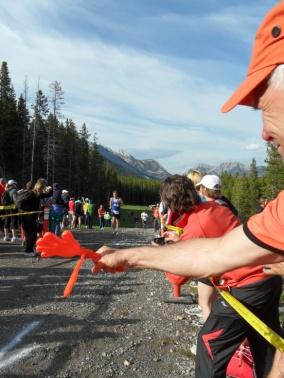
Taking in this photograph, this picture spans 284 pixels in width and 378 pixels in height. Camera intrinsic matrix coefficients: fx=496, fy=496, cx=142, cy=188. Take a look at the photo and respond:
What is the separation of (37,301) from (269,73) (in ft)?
24.4

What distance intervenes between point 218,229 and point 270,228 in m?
2.20

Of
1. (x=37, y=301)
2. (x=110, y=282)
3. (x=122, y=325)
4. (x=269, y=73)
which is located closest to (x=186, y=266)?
(x=269, y=73)

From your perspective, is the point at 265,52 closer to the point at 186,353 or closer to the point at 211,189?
the point at 211,189

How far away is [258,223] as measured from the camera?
1802 mm

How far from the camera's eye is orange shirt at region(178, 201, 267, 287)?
3783mm

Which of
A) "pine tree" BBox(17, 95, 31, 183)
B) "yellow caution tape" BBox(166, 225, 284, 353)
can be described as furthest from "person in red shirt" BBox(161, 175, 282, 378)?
"pine tree" BBox(17, 95, 31, 183)

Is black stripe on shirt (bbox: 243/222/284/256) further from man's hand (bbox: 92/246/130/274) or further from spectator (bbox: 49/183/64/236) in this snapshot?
spectator (bbox: 49/183/64/236)

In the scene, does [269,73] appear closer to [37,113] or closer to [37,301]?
[37,301]

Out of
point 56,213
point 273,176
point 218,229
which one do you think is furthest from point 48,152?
point 218,229

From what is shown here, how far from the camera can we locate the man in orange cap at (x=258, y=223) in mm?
1604

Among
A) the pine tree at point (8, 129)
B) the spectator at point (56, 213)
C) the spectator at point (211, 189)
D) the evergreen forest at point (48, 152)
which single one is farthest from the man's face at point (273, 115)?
the pine tree at point (8, 129)

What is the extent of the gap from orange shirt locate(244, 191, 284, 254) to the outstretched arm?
1.5 inches

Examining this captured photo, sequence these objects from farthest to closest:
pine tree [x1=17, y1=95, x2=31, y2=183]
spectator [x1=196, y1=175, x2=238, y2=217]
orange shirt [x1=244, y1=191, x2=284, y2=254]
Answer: pine tree [x1=17, y1=95, x2=31, y2=183] < spectator [x1=196, y1=175, x2=238, y2=217] < orange shirt [x1=244, y1=191, x2=284, y2=254]

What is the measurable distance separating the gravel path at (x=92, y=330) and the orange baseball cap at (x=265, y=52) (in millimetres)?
4344
